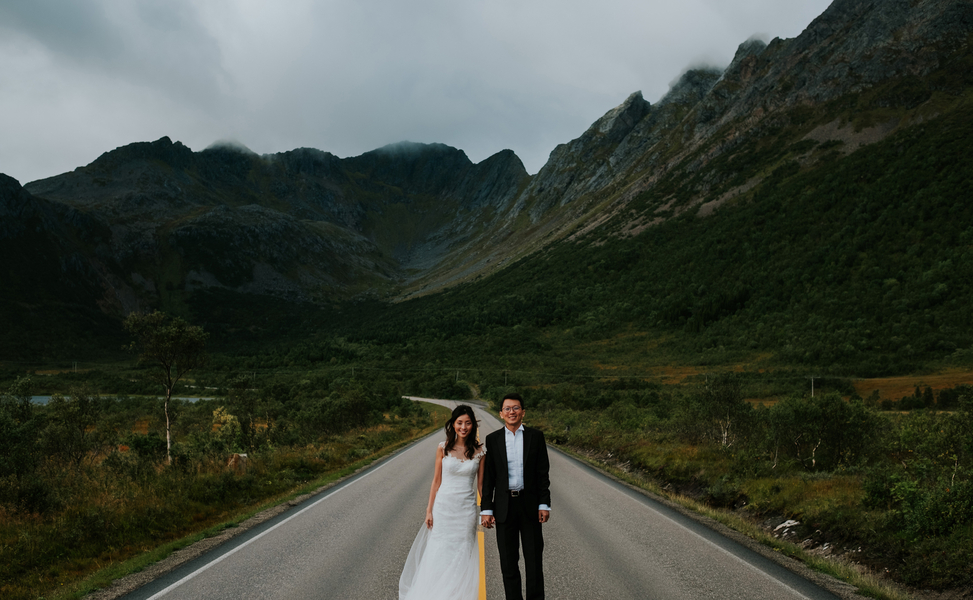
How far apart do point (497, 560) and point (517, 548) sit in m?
2.46

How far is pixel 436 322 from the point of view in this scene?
391 feet

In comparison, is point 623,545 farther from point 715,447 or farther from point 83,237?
point 83,237

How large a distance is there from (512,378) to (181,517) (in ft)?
226

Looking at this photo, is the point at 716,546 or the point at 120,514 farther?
the point at 120,514

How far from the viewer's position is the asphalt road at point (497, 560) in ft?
20.1

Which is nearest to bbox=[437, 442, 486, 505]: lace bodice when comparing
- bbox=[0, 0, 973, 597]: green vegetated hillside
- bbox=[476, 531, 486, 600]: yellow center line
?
bbox=[476, 531, 486, 600]: yellow center line

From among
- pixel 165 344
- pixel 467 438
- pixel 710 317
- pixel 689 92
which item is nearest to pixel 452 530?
pixel 467 438

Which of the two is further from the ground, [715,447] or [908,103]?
[908,103]

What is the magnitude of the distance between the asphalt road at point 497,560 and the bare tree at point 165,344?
10847 mm

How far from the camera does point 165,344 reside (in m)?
18.8

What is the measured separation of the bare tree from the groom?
16.6m

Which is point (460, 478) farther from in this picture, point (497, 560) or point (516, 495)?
point (497, 560)

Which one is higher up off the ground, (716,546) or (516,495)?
(516,495)

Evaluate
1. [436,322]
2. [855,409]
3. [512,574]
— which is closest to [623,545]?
[512,574]
